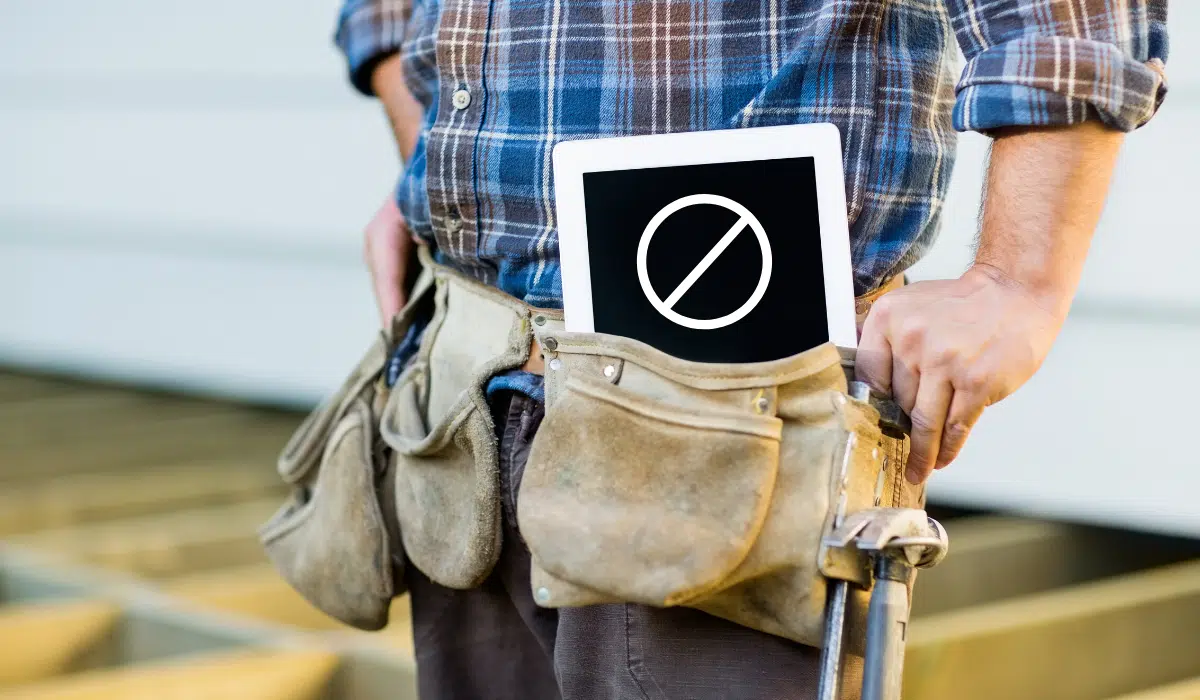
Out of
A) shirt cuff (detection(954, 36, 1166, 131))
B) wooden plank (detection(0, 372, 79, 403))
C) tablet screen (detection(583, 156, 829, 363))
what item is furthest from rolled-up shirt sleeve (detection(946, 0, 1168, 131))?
wooden plank (detection(0, 372, 79, 403))

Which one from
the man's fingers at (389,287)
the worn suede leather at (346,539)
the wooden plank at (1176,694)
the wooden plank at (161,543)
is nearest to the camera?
the worn suede leather at (346,539)

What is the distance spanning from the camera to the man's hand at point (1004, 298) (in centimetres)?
66

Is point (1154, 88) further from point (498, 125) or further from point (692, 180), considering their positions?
point (498, 125)

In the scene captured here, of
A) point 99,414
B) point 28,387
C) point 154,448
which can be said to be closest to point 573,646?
point 154,448

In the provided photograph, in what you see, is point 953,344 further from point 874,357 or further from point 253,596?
point 253,596

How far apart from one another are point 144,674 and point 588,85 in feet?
4.10

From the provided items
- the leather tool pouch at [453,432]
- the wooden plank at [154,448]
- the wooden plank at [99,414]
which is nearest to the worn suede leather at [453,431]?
the leather tool pouch at [453,432]

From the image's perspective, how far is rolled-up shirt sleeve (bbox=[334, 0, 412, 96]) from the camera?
44.9 inches

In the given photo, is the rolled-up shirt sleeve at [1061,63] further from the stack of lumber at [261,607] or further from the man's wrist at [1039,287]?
the stack of lumber at [261,607]

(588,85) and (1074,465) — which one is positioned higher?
(588,85)

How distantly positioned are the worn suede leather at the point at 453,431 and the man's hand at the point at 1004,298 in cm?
25

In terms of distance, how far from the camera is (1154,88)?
0.67m

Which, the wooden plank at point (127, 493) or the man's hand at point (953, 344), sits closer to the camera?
the man's hand at point (953, 344)

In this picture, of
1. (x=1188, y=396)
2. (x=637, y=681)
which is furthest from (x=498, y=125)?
(x=1188, y=396)
